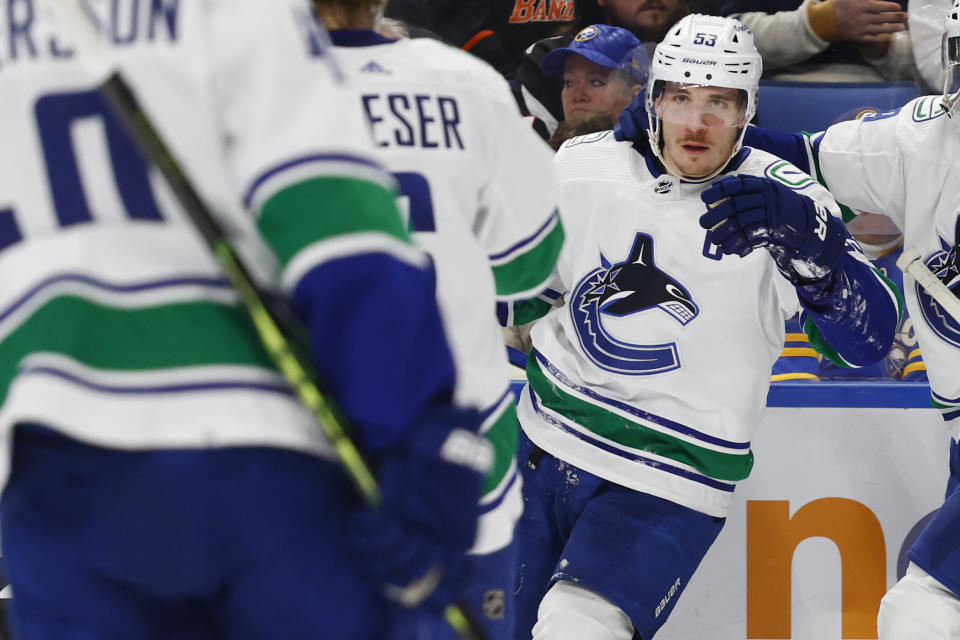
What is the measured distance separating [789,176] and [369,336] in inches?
68.3

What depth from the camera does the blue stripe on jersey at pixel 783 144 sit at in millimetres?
2926

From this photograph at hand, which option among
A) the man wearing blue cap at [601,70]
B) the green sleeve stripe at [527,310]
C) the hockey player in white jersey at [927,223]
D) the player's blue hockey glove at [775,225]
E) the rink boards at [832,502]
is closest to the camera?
the player's blue hockey glove at [775,225]

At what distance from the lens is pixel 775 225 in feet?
8.03

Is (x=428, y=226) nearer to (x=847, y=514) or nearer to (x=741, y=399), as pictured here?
(x=741, y=399)

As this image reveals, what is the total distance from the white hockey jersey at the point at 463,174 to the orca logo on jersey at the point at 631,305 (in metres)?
0.75

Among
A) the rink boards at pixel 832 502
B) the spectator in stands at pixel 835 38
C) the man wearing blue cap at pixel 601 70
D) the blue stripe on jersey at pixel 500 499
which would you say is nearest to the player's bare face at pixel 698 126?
the rink boards at pixel 832 502

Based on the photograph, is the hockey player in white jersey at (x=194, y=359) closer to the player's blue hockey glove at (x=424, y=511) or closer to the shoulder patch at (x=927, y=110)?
the player's blue hockey glove at (x=424, y=511)

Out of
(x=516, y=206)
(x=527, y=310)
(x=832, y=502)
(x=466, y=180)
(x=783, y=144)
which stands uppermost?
(x=466, y=180)

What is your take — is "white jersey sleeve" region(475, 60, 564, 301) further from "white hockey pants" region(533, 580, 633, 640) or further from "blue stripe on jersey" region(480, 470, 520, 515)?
"white hockey pants" region(533, 580, 633, 640)

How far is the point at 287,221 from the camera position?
1178mm

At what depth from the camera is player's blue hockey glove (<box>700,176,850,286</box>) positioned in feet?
8.04

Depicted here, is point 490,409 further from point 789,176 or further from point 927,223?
point 927,223

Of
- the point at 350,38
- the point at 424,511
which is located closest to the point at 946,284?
the point at 350,38

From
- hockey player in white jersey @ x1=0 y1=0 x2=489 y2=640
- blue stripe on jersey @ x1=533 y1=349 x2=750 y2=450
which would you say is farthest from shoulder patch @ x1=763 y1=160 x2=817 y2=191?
hockey player in white jersey @ x1=0 y1=0 x2=489 y2=640
